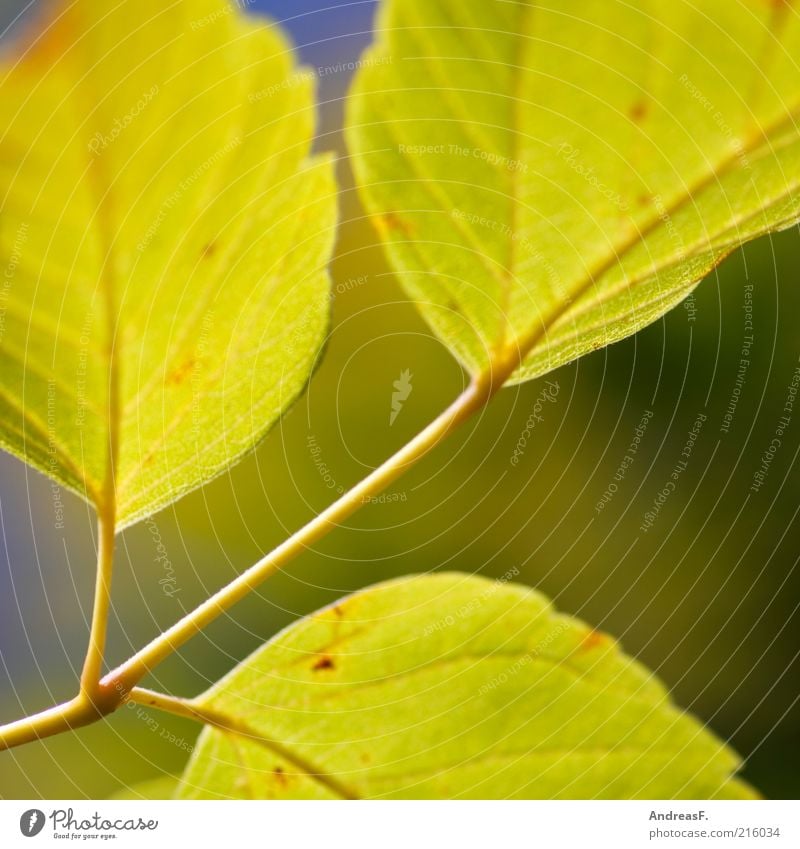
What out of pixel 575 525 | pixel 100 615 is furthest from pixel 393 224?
pixel 575 525

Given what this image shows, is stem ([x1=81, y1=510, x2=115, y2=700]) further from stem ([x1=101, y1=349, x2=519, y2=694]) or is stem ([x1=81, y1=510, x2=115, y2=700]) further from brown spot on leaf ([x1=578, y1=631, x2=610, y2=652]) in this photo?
brown spot on leaf ([x1=578, y1=631, x2=610, y2=652])

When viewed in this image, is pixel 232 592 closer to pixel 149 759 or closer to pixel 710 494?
pixel 149 759

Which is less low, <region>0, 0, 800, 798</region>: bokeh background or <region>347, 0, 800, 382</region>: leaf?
<region>347, 0, 800, 382</region>: leaf

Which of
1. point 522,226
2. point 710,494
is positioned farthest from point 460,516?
point 522,226

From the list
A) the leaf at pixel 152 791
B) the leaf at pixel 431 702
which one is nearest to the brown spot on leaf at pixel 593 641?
the leaf at pixel 431 702

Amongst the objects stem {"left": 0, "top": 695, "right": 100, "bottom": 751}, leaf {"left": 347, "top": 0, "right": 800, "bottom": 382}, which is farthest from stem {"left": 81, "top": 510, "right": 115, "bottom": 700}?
leaf {"left": 347, "top": 0, "right": 800, "bottom": 382}
